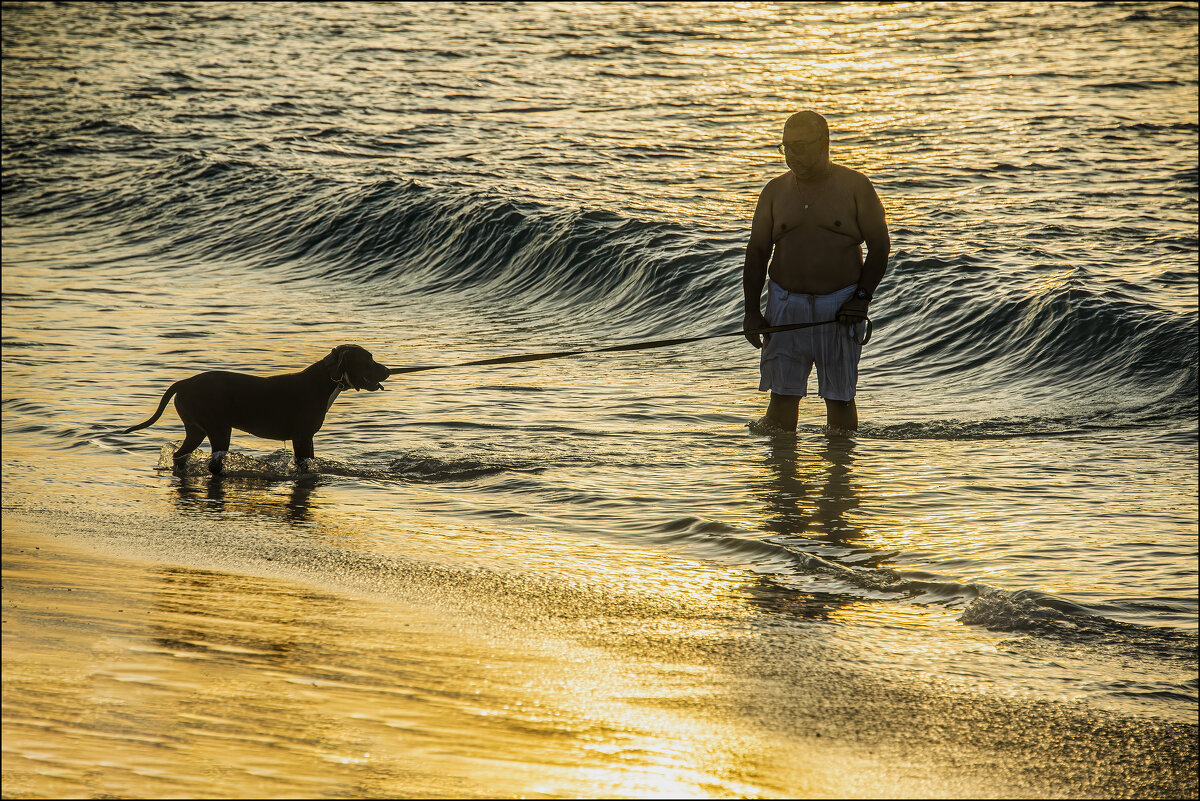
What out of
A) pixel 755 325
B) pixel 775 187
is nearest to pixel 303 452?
pixel 755 325

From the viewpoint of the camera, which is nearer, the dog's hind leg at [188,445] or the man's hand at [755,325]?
the dog's hind leg at [188,445]

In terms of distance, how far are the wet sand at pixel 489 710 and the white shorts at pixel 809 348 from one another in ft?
8.20

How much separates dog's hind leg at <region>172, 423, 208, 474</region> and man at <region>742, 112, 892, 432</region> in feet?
10.5

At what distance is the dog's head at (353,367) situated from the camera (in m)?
7.16

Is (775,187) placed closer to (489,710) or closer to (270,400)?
(270,400)

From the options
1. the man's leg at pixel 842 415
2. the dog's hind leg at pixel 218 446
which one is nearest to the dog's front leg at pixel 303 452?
the dog's hind leg at pixel 218 446

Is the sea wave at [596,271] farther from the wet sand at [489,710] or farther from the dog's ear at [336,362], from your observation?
the wet sand at [489,710]

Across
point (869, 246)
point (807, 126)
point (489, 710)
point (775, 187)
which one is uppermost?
point (807, 126)

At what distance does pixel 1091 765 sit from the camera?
3.82m

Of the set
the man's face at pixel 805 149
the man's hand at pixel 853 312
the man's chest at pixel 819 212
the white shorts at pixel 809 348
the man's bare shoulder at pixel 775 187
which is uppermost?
the man's face at pixel 805 149

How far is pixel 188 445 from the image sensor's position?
7309mm

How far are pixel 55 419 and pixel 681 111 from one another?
1607 centimetres

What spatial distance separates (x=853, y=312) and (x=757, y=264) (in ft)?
2.14

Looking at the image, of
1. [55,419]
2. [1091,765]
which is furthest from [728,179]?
[1091,765]
